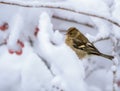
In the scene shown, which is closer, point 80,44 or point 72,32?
point 72,32

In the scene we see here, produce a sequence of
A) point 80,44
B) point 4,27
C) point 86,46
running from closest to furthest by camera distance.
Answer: point 4,27 → point 86,46 → point 80,44

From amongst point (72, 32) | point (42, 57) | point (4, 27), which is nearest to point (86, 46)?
point (72, 32)

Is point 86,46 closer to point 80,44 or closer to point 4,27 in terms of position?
point 80,44

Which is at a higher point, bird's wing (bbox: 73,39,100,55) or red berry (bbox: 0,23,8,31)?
red berry (bbox: 0,23,8,31)

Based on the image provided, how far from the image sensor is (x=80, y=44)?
2457mm

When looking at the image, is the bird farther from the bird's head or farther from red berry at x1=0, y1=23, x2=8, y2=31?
red berry at x1=0, y1=23, x2=8, y2=31

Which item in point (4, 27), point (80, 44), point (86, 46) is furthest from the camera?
point (80, 44)

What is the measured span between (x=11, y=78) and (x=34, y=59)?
5.3 inches

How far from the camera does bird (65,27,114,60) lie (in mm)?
2205

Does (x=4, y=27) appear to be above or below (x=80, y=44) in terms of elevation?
above

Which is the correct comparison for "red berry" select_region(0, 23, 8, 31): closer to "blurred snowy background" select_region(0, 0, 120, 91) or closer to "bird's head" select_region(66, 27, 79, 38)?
"blurred snowy background" select_region(0, 0, 120, 91)

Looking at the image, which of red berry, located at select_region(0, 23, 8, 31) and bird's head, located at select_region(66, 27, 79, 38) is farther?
bird's head, located at select_region(66, 27, 79, 38)

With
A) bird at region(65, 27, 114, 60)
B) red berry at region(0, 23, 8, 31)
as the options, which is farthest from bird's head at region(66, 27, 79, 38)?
red berry at region(0, 23, 8, 31)

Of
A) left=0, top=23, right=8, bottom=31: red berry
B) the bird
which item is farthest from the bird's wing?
left=0, top=23, right=8, bottom=31: red berry
